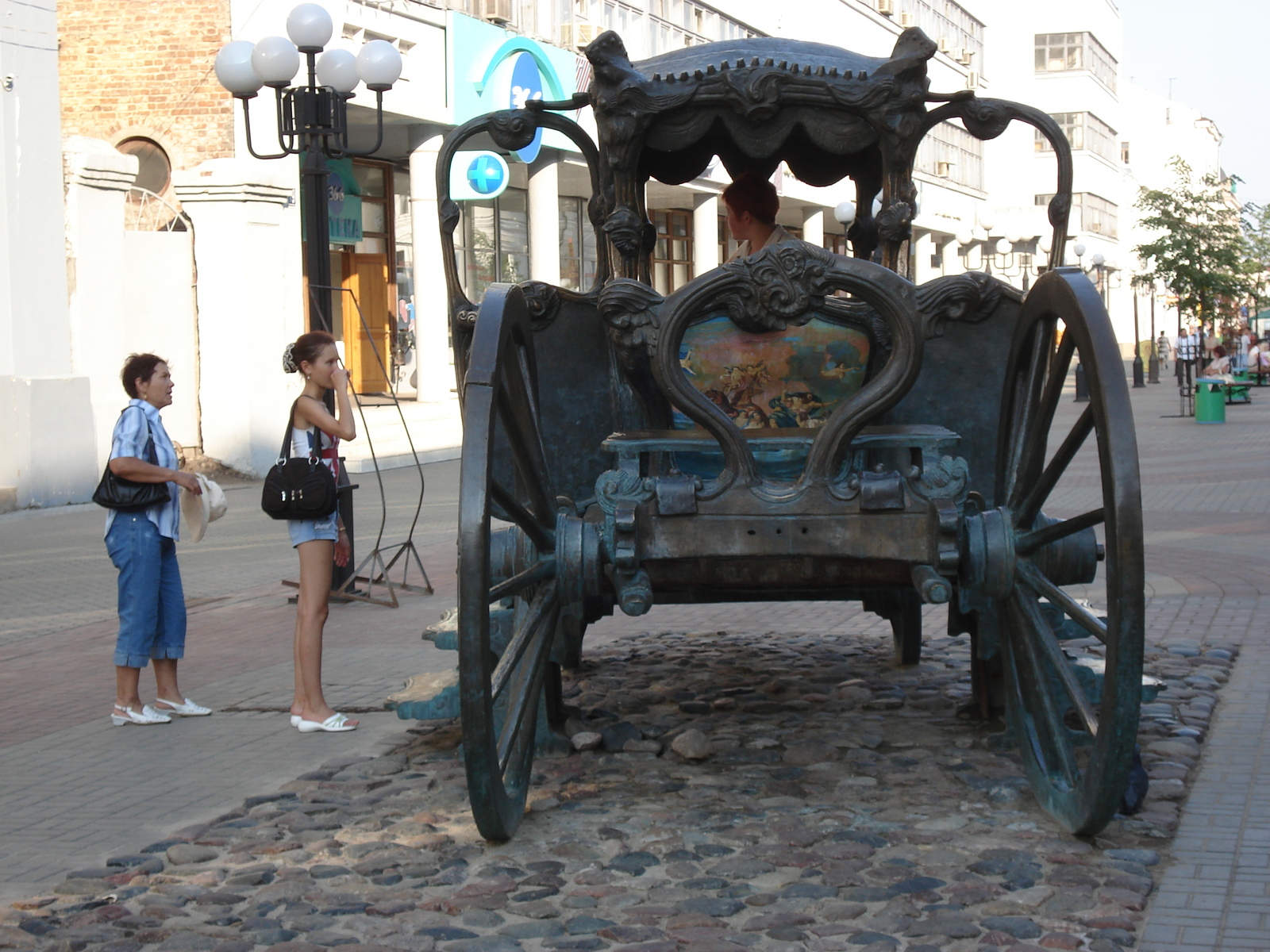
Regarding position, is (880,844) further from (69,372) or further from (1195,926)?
(69,372)

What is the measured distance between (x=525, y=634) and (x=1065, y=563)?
182 cm

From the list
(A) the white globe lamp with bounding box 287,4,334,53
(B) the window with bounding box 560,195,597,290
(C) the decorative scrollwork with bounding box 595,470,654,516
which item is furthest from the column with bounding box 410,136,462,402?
(C) the decorative scrollwork with bounding box 595,470,654,516

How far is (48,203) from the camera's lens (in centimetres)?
1531

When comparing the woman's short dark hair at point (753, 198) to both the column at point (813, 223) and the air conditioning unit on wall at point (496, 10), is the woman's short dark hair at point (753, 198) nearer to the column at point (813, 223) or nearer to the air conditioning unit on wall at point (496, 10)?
the air conditioning unit on wall at point (496, 10)

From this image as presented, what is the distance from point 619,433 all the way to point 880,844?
1552 millimetres

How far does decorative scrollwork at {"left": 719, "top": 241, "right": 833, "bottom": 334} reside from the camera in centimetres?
450

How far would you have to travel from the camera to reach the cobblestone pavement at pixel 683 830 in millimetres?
3834

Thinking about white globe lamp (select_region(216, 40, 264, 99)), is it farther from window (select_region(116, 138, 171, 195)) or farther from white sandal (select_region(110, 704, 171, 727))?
window (select_region(116, 138, 171, 195))

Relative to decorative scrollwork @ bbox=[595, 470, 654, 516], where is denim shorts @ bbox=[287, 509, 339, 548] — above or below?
below

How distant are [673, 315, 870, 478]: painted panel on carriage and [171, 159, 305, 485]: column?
14.3 metres

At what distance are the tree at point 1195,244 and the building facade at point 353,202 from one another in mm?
3874

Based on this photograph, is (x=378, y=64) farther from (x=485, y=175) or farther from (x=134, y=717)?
(x=485, y=175)

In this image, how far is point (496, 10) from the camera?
27969 mm

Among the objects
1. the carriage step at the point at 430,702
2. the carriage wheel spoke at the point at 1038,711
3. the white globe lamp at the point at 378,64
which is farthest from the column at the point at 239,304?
the carriage wheel spoke at the point at 1038,711
